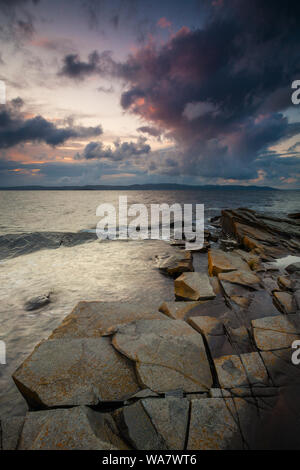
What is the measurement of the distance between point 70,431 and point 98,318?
2786 mm

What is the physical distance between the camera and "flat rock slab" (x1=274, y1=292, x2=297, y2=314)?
4.66 metres

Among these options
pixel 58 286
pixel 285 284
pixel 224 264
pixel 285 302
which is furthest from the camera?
pixel 58 286

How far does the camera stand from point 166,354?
3.50 meters

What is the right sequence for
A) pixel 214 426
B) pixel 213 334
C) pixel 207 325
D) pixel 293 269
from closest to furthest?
pixel 214 426
pixel 213 334
pixel 207 325
pixel 293 269

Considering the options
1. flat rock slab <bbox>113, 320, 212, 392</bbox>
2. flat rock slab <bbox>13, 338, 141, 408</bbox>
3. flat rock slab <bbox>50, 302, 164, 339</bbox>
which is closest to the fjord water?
flat rock slab <bbox>13, 338, 141, 408</bbox>

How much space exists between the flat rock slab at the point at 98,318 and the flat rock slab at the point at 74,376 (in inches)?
23.9

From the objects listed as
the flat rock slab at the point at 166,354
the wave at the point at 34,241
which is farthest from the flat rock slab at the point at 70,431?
the wave at the point at 34,241

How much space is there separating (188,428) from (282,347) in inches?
88.7

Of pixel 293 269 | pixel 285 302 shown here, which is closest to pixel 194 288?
pixel 285 302

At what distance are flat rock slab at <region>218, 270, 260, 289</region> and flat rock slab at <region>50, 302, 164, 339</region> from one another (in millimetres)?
2996

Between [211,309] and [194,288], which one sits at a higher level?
[194,288]

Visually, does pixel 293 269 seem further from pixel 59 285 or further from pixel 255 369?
pixel 59 285
